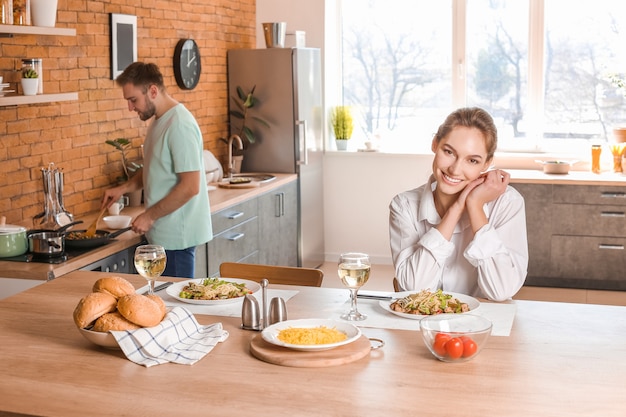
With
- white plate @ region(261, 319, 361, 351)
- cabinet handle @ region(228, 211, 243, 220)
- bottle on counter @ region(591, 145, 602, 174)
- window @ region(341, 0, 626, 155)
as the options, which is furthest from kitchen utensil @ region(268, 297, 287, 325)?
window @ region(341, 0, 626, 155)

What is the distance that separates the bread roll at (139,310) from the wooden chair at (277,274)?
956 millimetres

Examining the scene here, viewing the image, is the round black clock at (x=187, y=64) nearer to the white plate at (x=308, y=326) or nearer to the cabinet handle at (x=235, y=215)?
the cabinet handle at (x=235, y=215)

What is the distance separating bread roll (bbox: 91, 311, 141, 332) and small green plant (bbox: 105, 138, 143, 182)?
303cm

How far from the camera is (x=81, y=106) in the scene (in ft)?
15.9

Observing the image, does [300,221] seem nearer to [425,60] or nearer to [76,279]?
[425,60]

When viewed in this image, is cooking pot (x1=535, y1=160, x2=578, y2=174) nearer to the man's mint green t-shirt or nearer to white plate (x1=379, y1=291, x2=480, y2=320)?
the man's mint green t-shirt

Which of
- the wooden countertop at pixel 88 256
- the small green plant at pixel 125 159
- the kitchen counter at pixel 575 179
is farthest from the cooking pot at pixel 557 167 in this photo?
the small green plant at pixel 125 159

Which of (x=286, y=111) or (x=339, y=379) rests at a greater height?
(x=286, y=111)

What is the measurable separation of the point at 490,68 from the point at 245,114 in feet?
6.95

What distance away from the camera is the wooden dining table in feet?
5.79

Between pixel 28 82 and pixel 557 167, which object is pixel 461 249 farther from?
pixel 557 167

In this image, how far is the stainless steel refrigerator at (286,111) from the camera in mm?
6652

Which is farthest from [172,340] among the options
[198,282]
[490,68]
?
[490,68]

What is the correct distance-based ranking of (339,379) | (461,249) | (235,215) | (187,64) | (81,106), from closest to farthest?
(339,379), (461,249), (81,106), (235,215), (187,64)
